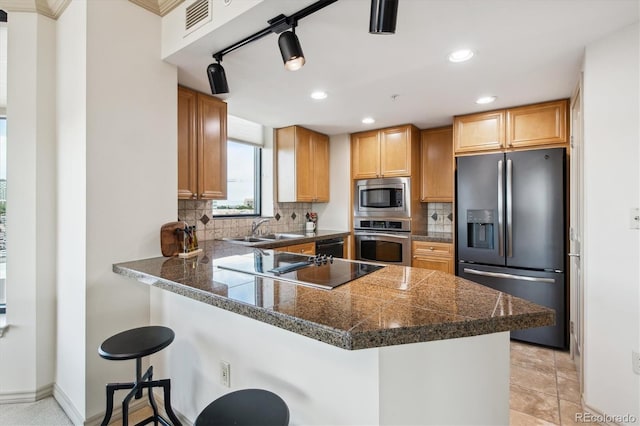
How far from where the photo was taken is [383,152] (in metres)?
3.86

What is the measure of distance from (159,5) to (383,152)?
270 cm

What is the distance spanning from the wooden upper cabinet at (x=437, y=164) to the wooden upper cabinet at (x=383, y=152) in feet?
0.66

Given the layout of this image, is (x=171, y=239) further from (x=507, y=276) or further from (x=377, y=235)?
(x=507, y=276)

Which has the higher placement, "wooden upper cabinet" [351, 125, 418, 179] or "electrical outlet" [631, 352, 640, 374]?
"wooden upper cabinet" [351, 125, 418, 179]

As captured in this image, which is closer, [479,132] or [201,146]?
[201,146]

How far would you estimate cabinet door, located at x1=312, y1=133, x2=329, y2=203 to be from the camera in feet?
13.5

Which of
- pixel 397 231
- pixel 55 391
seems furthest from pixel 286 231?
pixel 55 391

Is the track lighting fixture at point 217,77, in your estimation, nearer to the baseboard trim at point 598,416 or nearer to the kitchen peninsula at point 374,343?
the kitchen peninsula at point 374,343

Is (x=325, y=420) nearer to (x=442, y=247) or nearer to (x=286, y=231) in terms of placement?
(x=442, y=247)

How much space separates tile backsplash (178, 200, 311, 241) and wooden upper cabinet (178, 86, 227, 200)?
15.1 inches

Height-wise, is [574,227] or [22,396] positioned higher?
[574,227]

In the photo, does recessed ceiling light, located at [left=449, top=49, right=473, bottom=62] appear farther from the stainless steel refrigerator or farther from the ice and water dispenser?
the ice and water dispenser

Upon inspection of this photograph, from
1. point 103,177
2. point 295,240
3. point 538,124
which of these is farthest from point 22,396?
point 538,124

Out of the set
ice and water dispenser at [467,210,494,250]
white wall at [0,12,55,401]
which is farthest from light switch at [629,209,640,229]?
white wall at [0,12,55,401]
